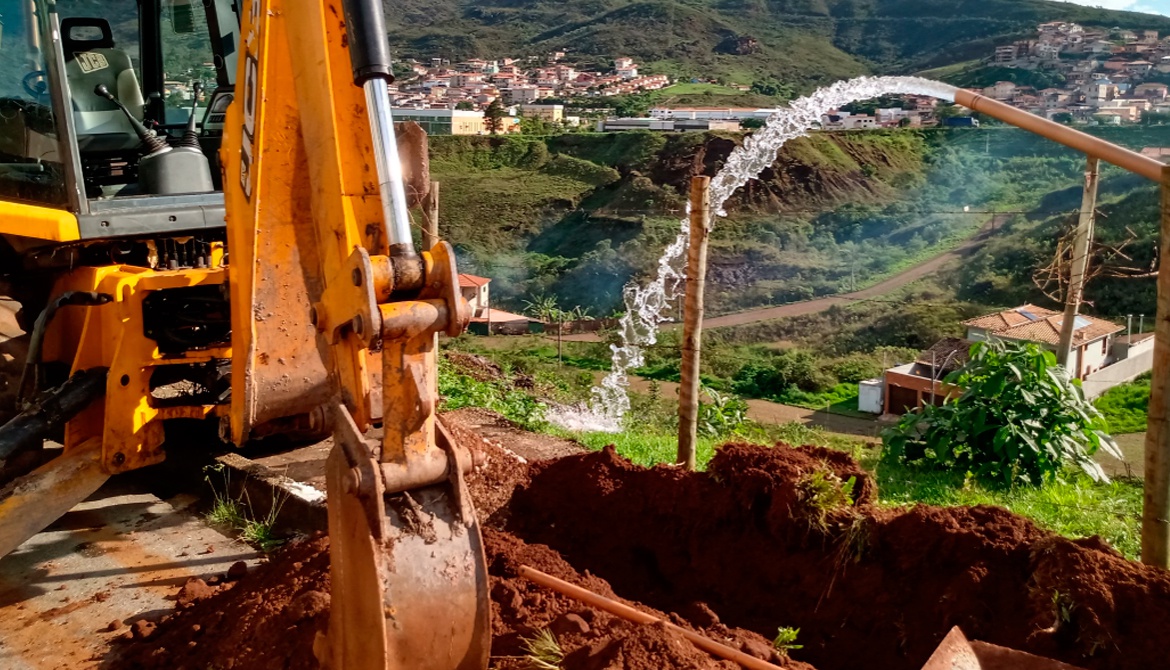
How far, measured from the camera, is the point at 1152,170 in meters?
5.47

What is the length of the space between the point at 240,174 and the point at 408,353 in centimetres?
145

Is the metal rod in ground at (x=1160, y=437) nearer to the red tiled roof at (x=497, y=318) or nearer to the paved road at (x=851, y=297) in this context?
the paved road at (x=851, y=297)

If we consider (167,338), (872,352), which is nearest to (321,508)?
(167,338)

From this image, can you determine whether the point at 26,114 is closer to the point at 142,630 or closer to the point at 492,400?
the point at 142,630

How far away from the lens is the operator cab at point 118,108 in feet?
16.4

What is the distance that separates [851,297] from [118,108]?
45.4 meters

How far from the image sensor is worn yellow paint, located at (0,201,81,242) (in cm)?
487

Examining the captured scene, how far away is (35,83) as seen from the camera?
505cm

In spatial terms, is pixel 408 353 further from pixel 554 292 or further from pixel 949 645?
pixel 554 292

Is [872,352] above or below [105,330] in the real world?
below

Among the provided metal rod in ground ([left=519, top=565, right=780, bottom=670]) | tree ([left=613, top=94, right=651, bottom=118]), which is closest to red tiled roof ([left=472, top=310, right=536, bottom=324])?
metal rod in ground ([left=519, top=565, right=780, bottom=670])

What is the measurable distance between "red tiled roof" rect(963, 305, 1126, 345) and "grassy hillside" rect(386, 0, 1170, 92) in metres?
69.3

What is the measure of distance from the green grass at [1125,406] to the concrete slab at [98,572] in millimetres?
19793

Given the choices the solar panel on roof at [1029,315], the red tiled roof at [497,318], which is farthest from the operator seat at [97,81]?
the red tiled roof at [497,318]
